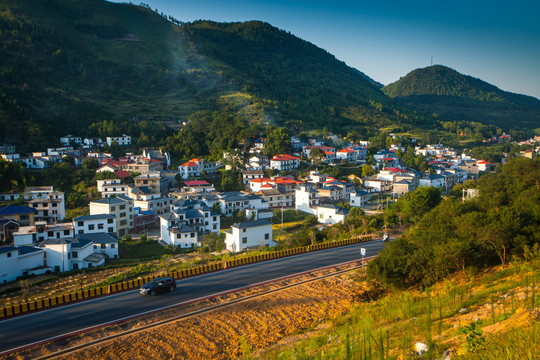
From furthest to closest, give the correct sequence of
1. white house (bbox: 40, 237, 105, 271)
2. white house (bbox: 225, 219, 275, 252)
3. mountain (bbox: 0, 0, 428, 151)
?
1. mountain (bbox: 0, 0, 428, 151)
2. white house (bbox: 225, 219, 275, 252)
3. white house (bbox: 40, 237, 105, 271)

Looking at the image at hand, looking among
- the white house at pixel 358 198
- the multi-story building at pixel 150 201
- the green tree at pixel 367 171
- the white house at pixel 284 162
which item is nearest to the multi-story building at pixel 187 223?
the multi-story building at pixel 150 201

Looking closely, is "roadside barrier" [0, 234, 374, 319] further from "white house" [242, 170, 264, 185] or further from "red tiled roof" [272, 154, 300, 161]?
"red tiled roof" [272, 154, 300, 161]

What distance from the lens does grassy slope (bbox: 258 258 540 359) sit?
4113mm

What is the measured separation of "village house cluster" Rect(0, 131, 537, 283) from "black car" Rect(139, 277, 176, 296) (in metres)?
11.0

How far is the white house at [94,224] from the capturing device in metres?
27.0

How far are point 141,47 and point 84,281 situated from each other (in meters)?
102

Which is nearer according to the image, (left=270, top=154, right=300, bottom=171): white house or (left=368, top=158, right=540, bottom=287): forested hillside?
(left=368, top=158, right=540, bottom=287): forested hillside

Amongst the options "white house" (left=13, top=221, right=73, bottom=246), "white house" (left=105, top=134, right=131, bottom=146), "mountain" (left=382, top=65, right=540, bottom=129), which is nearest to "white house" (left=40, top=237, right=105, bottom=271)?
"white house" (left=13, top=221, right=73, bottom=246)

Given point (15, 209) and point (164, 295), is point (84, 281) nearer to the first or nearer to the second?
point (164, 295)

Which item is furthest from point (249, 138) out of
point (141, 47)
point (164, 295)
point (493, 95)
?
point (493, 95)

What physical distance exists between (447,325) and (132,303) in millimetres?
9478

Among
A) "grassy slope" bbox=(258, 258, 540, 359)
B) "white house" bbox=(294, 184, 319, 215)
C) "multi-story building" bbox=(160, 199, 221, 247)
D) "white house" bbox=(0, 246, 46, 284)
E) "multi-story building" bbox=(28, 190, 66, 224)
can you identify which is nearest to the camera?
"grassy slope" bbox=(258, 258, 540, 359)

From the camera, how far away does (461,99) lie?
5728 inches

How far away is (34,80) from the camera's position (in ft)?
231
